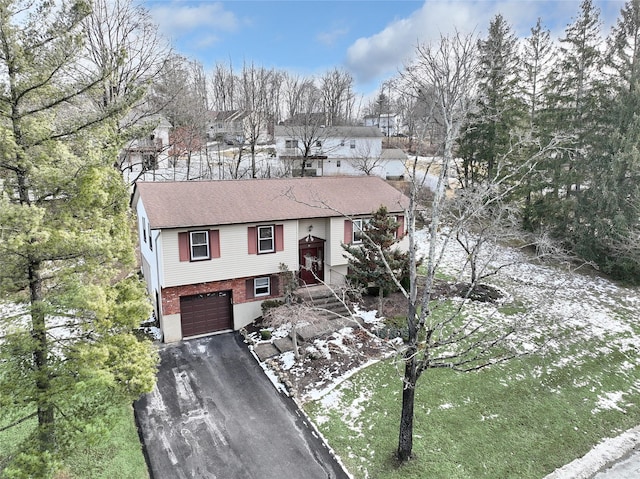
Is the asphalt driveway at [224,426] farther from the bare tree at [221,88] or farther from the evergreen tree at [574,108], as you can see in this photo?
the bare tree at [221,88]

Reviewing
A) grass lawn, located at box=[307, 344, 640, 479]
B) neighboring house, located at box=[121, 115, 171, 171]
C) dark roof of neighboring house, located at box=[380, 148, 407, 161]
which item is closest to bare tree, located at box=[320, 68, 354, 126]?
dark roof of neighboring house, located at box=[380, 148, 407, 161]

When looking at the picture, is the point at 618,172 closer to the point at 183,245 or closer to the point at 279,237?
the point at 279,237

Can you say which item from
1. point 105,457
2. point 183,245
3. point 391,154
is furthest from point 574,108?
point 105,457

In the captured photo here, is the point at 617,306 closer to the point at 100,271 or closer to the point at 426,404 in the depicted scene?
the point at 426,404

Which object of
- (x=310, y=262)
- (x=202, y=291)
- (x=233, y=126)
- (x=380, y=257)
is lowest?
(x=202, y=291)

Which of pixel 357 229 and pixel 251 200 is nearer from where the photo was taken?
pixel 251 200

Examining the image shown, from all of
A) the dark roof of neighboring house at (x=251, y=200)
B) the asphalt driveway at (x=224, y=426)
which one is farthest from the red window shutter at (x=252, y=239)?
the asphalt driveway at (x=224, y=426)
